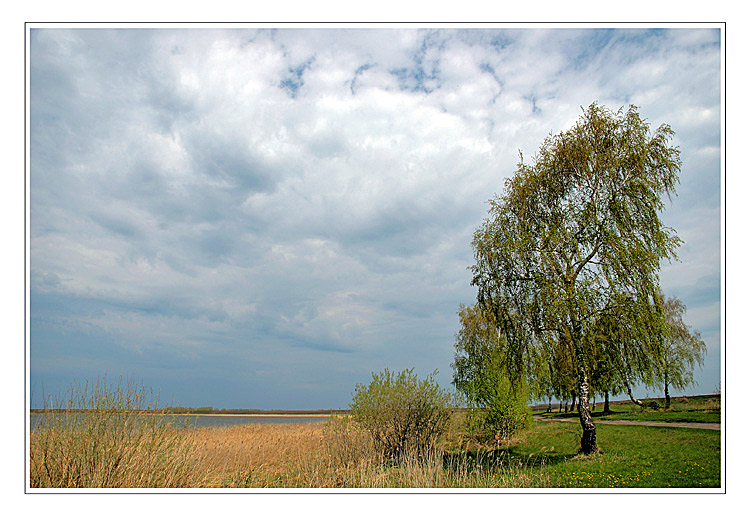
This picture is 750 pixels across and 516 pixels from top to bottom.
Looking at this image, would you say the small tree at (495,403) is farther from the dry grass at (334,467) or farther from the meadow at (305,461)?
the dry grass at (334,467)

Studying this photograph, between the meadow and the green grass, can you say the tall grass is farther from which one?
the green grass

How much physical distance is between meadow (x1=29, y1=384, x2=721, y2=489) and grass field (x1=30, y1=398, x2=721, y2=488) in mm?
17

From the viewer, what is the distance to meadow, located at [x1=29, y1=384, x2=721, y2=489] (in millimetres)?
7012

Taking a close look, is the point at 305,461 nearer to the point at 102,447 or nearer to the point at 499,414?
the point at 102,447

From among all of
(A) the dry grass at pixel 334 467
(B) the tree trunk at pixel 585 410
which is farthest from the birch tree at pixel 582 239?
(A) the dry grass at pixel 334 467

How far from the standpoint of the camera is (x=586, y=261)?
39.7ft

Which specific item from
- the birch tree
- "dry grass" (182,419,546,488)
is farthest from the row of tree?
"dry grass" (182,419,546,488)

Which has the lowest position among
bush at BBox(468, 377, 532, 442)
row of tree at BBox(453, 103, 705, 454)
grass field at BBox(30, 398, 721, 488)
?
bush at BBox(468, 377, 532, 442)

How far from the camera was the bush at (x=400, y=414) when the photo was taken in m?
12.8

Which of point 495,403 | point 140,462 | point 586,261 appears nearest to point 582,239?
point 586,261

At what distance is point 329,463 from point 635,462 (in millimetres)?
7050
